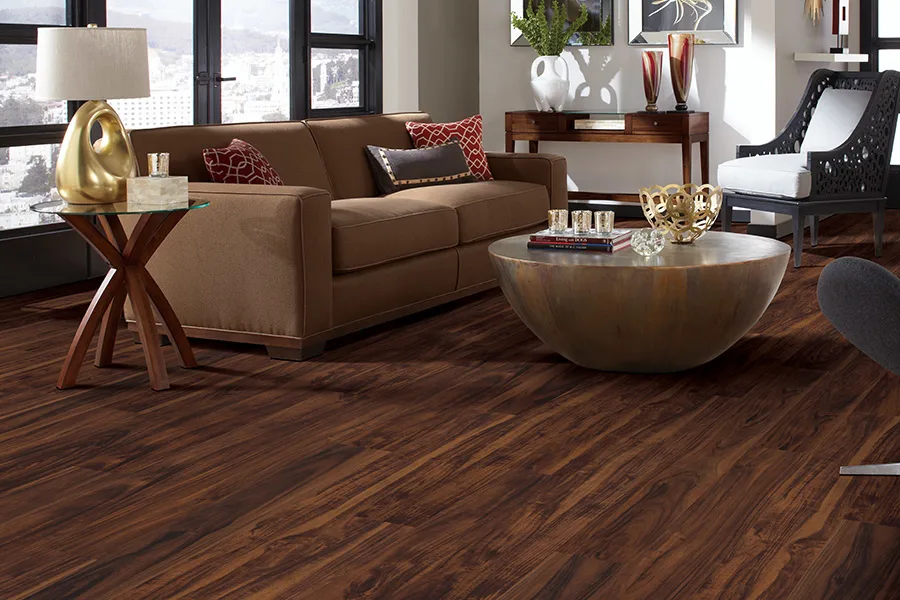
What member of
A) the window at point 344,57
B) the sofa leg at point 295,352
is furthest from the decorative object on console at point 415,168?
the window at point 344,57

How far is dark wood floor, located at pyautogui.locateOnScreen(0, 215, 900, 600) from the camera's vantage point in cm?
224

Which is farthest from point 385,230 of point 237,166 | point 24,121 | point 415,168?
point 24,121

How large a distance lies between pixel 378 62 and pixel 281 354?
3962 millimetres

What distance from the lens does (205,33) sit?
6184 mm

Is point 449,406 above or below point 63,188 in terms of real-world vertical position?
below

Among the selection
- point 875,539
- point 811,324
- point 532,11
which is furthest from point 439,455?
point 532,11

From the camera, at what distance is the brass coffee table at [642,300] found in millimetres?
3451

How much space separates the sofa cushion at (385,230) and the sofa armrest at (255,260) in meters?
0.12

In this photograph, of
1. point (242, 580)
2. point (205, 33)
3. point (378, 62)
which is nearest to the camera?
point (242, 580)

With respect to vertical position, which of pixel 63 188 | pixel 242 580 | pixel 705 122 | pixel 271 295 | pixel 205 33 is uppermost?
pixel 205 33

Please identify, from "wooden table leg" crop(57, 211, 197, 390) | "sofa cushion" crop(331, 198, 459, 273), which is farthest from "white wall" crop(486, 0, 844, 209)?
"wooden table leg" crop(57, 211, 197, 390)

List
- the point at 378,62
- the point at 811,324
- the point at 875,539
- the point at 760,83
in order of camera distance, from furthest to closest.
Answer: the point at 378,62, the point at 760,83, the point at 811,324, the point at 875,539

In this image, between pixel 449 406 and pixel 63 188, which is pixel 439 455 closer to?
pixel 449 406

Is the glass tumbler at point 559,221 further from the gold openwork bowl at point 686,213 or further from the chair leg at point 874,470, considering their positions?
the chair leg at point 874,470
